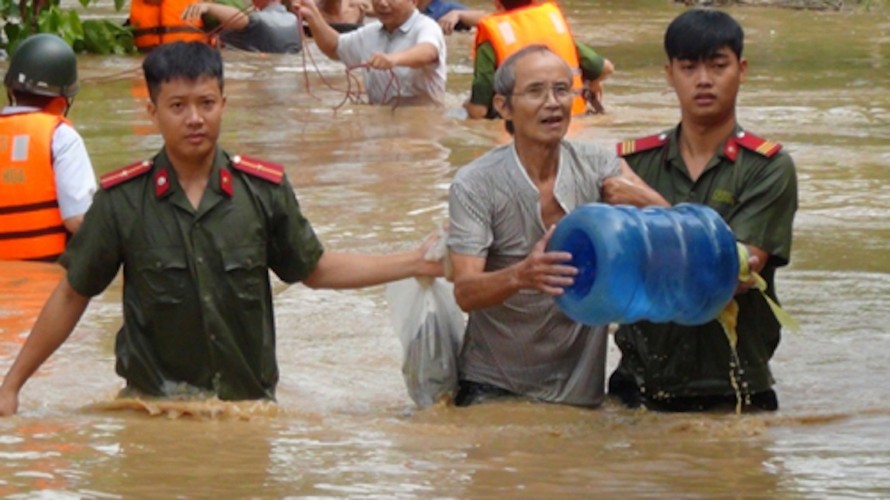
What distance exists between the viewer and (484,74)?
40.6 ft

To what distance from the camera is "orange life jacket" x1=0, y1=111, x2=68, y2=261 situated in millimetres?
8539

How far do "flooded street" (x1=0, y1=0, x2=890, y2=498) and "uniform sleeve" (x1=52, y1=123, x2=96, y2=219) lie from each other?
A: 361 mm

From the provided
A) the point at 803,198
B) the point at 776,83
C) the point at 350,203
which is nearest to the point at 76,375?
the point at 350,203

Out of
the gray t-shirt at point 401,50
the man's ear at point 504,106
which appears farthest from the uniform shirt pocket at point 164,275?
the gray t-shirt at point 401,50

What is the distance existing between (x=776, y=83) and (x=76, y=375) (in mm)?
9903

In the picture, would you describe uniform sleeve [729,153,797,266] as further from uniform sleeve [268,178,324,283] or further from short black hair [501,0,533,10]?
short black hair [501,0,533,10]

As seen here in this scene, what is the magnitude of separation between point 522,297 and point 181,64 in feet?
4.23

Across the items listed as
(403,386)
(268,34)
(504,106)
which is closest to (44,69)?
(403,386)

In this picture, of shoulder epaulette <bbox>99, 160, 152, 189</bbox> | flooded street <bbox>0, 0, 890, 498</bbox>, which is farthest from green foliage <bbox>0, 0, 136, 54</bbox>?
shoulder epaulette <bbox>99, 160, 152, 189</bbox>

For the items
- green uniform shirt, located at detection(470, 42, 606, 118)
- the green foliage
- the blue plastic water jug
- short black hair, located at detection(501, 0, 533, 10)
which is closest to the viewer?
the blue plastic water jug

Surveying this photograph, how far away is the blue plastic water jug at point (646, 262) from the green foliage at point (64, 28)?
1234 centimetres

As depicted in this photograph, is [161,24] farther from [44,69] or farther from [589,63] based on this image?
[44,69]

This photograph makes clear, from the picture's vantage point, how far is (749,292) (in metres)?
5.81

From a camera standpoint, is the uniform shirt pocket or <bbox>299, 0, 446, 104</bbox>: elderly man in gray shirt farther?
<bbox>299, 0, 446, 104</bbox>: elderly man in gray shirt
